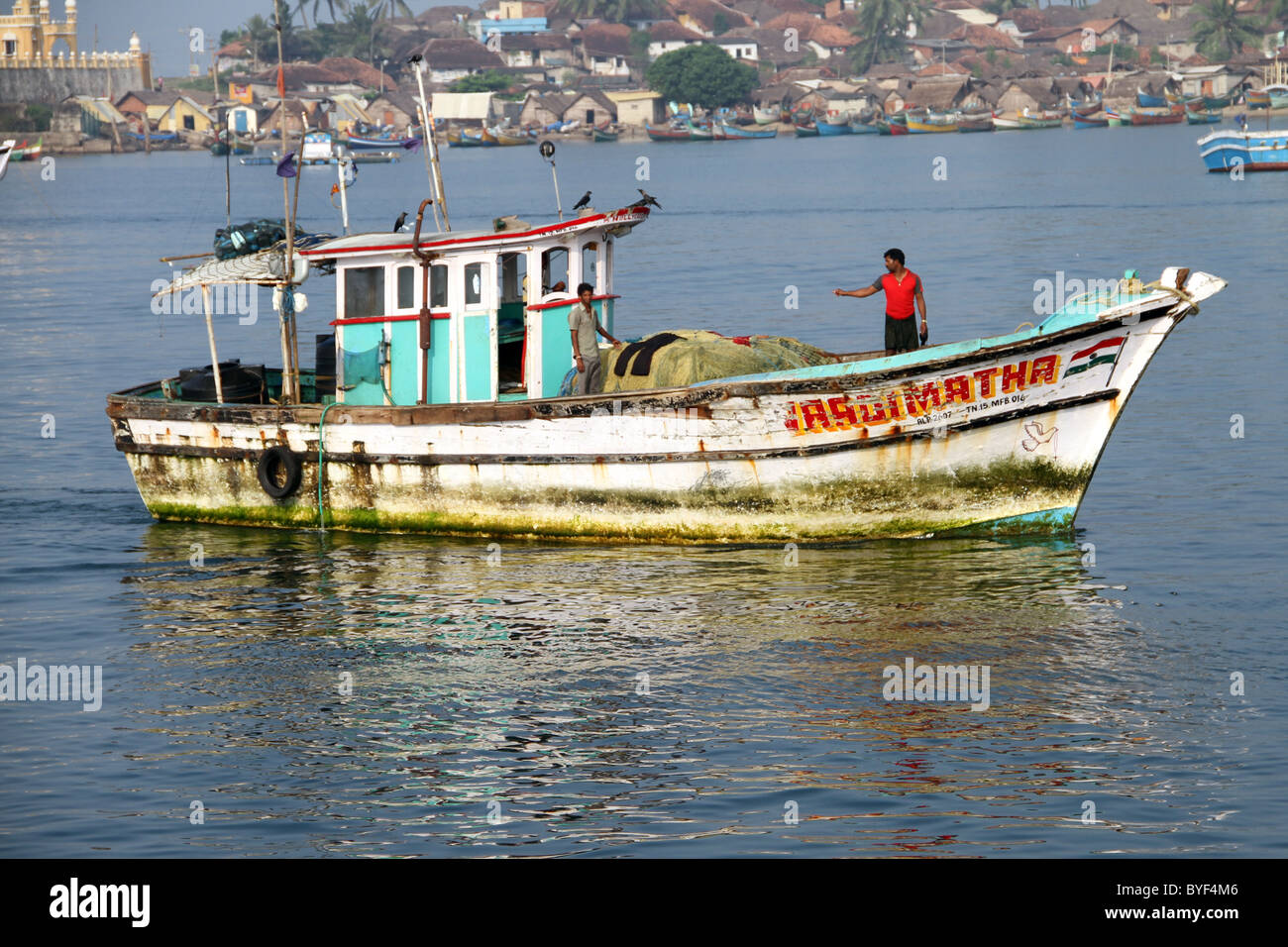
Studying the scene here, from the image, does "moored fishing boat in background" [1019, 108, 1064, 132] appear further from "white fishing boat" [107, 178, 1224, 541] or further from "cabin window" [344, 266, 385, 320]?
"cabin window" [344, 266, 385, 320]

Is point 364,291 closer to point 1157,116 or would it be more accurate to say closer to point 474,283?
point 474,283

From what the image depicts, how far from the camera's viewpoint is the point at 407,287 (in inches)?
741

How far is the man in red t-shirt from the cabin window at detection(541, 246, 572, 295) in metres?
3.32

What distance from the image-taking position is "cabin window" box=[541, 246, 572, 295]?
61.0 feet

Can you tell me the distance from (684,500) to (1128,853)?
8.12 m

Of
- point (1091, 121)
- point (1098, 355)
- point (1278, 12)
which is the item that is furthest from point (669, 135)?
point (1098, 355)

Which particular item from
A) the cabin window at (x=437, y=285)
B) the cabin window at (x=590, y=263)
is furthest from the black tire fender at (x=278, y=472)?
the cabin window at (x=590, y=263)

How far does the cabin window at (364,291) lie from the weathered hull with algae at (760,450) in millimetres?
1232

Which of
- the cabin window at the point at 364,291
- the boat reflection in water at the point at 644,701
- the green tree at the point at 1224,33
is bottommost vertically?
the boat reflection in water at the point at 644,701

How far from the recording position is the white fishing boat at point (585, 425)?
55.1ft

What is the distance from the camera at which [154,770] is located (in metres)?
12.7

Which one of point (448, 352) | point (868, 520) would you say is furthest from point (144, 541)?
point (868, 520)

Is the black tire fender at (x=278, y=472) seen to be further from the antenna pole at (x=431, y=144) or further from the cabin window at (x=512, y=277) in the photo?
the antenna pole at (x=431, y=144)
